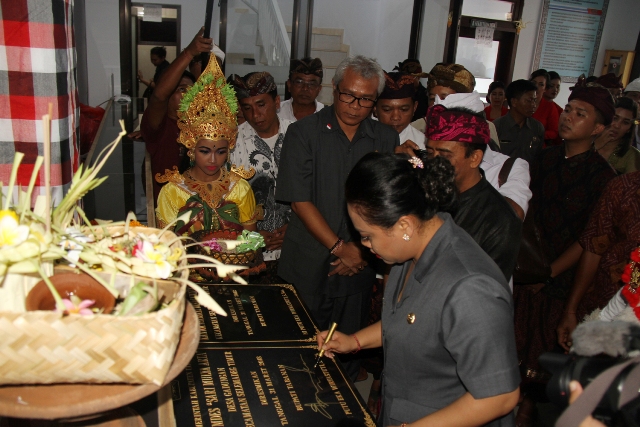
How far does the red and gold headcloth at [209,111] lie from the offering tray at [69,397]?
5.95 feet

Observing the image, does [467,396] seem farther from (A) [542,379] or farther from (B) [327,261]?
(A) [542,379]

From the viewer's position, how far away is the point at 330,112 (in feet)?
8.93

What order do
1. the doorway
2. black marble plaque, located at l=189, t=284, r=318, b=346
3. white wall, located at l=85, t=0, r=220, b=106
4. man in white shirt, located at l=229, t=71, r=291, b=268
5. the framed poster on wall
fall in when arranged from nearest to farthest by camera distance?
black marble plaque, located at l=189, t=284, r=318, b=346
man in white shirt, located at l=229, t=71, r=291, b=268
white wall, located at l=85, t=0, r=220, b=106
the doorway
the framed poster on wall

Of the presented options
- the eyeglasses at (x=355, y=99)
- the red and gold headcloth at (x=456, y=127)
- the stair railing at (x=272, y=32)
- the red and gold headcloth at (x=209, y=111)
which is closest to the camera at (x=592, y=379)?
the red and gold headcloth at (x=456, y=127)

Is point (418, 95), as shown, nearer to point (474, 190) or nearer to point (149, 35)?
point (474, 190)

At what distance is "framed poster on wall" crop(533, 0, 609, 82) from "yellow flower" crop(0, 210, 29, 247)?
8.97 meters

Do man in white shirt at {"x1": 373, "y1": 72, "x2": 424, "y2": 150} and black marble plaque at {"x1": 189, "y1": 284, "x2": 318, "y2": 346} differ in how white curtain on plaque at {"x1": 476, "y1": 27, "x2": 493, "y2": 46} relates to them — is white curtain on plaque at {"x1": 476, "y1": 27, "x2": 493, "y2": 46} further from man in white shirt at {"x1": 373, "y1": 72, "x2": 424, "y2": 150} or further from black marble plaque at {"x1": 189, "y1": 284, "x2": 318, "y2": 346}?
black marble plaque at {"x1": 189, "y1": 284, "x2": 318, "y2": 346}

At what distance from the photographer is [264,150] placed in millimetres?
3133

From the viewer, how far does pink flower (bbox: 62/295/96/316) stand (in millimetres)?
801

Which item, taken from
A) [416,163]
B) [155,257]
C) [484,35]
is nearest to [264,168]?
[416,163]

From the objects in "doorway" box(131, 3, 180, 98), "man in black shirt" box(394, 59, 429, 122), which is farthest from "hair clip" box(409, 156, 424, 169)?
"doorway" box(131, 3, 180, 98)

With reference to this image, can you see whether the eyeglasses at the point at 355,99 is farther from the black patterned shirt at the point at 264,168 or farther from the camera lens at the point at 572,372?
the camera lens at the point at 572,372

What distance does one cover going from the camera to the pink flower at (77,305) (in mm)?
801

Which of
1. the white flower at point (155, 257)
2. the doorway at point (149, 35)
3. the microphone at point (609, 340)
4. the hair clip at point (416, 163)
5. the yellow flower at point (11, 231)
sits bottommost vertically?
the microphone at point (609, 340)
